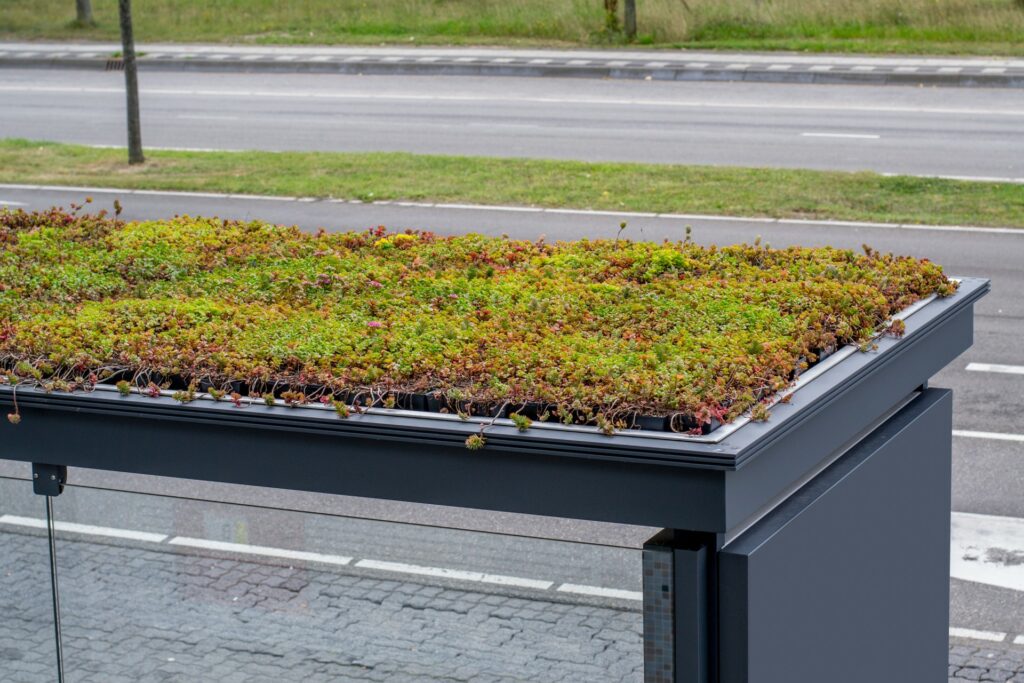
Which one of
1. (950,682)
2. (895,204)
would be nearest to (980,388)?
(950,682)

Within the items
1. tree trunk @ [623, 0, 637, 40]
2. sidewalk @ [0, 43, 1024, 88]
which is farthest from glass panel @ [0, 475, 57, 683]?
tree trunk @ [623, 0, 637, 40]

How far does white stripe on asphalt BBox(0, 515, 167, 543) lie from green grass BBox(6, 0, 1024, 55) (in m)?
26.7

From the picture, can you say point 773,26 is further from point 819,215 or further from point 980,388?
point 980,388

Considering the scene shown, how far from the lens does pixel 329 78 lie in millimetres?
29469

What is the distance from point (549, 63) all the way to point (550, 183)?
1185 centimetres

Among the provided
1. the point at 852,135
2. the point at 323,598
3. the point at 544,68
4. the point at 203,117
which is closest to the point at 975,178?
the point at 852,135

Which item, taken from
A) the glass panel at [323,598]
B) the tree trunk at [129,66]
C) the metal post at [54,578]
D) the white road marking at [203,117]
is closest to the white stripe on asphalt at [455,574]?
the glass panel at [323,598]

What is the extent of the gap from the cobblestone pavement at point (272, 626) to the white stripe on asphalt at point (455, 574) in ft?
0.15

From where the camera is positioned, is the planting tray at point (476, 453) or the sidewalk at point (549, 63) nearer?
the planting tray at point (476, 453)

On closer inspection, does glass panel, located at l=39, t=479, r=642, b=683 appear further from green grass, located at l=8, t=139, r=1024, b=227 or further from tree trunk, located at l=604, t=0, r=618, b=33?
tree trunk, located at l=604, t=0, r=618, b=33

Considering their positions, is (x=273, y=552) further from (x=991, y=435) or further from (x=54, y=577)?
(x=991, y=435)

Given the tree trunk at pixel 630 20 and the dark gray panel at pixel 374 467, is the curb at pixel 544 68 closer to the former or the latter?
the tree trunk at pixel 630 20

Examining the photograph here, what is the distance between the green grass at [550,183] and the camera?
16.4 m

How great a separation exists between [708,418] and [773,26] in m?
29.5
